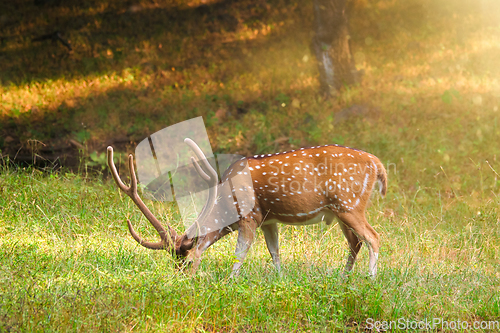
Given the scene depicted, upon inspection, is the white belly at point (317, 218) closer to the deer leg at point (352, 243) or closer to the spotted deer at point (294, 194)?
the spotted deer at point (294, 194)

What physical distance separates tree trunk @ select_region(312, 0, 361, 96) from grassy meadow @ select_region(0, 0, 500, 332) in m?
0.41

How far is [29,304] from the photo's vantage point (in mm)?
3154

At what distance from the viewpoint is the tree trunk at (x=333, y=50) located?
389 inches

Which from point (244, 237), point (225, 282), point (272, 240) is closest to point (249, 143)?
point (272, 240)

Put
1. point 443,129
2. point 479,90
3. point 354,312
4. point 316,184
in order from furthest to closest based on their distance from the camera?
point 479,90
point 443,129
point 316,184
point 354,312

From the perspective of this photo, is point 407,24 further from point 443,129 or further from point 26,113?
point 26,113

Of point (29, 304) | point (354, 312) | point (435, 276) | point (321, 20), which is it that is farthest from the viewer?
point (321, 20)

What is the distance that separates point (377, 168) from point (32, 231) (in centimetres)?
395

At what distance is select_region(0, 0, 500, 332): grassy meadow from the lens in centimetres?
353

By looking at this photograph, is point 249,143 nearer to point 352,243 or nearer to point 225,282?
point 352,243

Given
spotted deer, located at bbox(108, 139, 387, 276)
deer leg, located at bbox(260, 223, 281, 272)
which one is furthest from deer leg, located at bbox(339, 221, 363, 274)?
deer leg, located at bbox(260, 223, 281, 272)

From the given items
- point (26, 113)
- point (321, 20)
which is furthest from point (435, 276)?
point (26, 113)

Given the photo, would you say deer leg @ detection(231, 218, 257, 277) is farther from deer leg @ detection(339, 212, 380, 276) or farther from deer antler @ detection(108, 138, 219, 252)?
deer leg @ detection(339, 212, 380, 276)

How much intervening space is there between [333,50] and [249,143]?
3.03 meters
